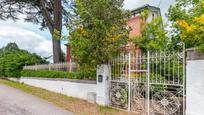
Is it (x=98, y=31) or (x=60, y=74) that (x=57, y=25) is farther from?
(x=98, y=31)

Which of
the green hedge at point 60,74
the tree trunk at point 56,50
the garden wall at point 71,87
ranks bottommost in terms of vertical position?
the garden wall at point 71,87

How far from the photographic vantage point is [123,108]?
12.5 meters

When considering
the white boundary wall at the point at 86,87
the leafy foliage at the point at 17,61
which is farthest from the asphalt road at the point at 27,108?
the leafy foliage at the point at 17,61

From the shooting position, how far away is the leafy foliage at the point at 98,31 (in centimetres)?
1295

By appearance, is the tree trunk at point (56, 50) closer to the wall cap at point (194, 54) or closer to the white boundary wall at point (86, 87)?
the white boundary wall at point (86, 87)

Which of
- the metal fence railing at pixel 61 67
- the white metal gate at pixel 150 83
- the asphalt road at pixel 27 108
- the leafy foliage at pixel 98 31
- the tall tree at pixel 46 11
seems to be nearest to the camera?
the white metal gate at pixel 150 83

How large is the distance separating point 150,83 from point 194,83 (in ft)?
7.69

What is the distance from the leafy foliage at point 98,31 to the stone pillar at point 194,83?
436cm

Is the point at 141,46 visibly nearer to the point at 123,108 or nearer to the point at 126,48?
the point at 126,48

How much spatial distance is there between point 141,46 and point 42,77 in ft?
31.9

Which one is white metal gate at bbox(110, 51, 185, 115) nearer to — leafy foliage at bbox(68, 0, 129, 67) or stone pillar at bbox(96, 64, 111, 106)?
stone pillar at bbox(96, 64, 111, 106)

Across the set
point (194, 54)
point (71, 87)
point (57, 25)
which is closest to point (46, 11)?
point (57, 25)

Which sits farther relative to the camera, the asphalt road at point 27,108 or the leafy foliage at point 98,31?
the leafy foliage at point 98,31

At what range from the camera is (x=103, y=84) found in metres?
13.5
